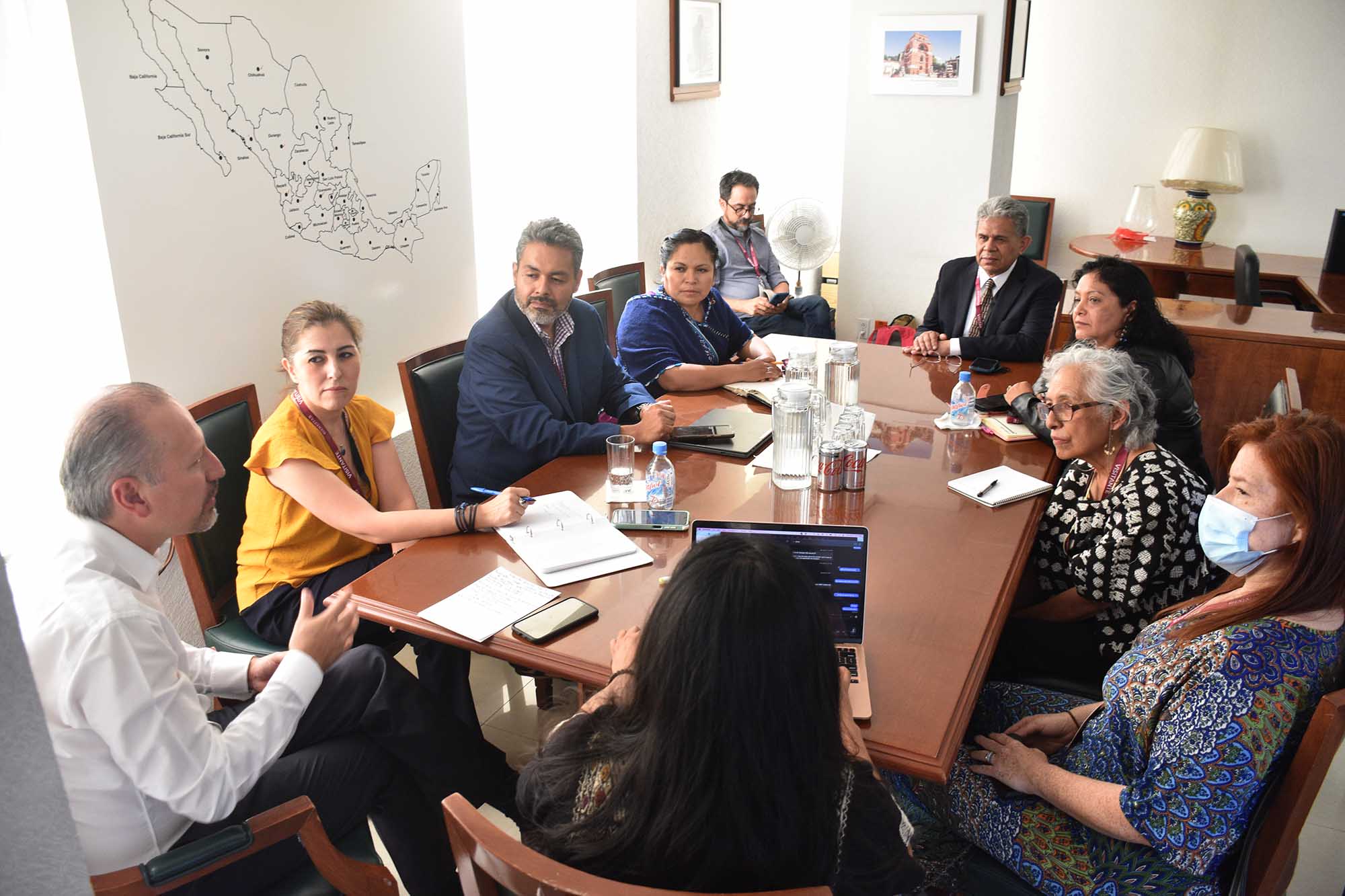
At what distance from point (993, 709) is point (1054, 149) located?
18.1 ft

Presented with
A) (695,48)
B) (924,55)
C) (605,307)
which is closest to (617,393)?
(605,307)

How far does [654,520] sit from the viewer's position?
7.57ft

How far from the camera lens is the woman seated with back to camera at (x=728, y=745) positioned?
1163mm

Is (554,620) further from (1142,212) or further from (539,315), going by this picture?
(1142,212)

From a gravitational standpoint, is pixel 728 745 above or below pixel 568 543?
above

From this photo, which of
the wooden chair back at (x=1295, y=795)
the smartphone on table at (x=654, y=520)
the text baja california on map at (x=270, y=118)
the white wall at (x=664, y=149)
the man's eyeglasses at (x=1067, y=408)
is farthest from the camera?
the white wall at (x=664, y=149)

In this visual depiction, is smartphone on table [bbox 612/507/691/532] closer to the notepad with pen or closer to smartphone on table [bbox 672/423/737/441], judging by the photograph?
smartphone on table [bbox 672/423/737/441]

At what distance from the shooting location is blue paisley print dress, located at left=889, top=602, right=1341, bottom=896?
4.79ft

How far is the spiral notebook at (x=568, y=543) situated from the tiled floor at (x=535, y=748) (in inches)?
29.0

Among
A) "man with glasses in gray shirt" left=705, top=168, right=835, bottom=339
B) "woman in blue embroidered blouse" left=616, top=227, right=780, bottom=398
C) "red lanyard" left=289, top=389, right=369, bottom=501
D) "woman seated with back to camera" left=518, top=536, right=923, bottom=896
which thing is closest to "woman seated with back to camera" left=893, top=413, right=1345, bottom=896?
"woman seated with back to camera" left=518, top=536, right=923, bottom=896

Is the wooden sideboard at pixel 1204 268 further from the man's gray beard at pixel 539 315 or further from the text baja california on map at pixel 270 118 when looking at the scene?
the text baja california on map at pixel 270 118

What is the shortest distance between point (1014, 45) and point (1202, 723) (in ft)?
16.2

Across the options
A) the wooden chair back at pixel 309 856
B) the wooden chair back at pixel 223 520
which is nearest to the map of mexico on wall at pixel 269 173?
the wooden chair back at pixel 223 520

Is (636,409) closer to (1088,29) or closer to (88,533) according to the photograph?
(88,533)
